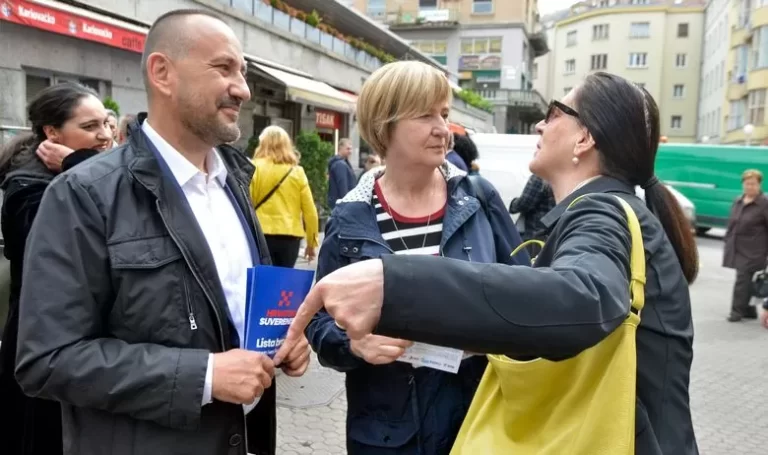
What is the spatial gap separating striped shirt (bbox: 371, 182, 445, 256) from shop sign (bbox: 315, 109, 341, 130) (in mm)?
16521

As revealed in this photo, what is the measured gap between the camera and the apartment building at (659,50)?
6500cm

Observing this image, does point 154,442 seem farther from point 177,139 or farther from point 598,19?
point 598,19

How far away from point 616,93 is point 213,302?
117 cm

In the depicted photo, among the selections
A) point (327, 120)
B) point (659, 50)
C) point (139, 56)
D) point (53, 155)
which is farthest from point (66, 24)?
point (659, 50)

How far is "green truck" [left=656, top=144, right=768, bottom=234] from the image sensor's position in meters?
15.7

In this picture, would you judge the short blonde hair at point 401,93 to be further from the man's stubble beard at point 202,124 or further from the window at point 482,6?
the window at point 482,6

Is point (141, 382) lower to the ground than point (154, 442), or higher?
higher

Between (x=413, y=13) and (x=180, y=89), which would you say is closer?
(x=180, y=89)

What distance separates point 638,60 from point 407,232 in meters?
70.8

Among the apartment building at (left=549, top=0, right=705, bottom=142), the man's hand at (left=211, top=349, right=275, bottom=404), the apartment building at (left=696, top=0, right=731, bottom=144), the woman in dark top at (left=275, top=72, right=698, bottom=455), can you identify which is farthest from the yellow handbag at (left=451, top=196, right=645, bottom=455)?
the apartment building at (left=549, top=0, right=705, bottom=142)

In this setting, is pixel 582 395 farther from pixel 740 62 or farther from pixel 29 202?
pixel 740 62

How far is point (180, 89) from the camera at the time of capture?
181 centimetres

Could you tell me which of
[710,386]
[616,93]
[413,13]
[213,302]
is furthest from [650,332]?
[413,13]

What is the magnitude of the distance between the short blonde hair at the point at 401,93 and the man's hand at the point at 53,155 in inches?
52.3
